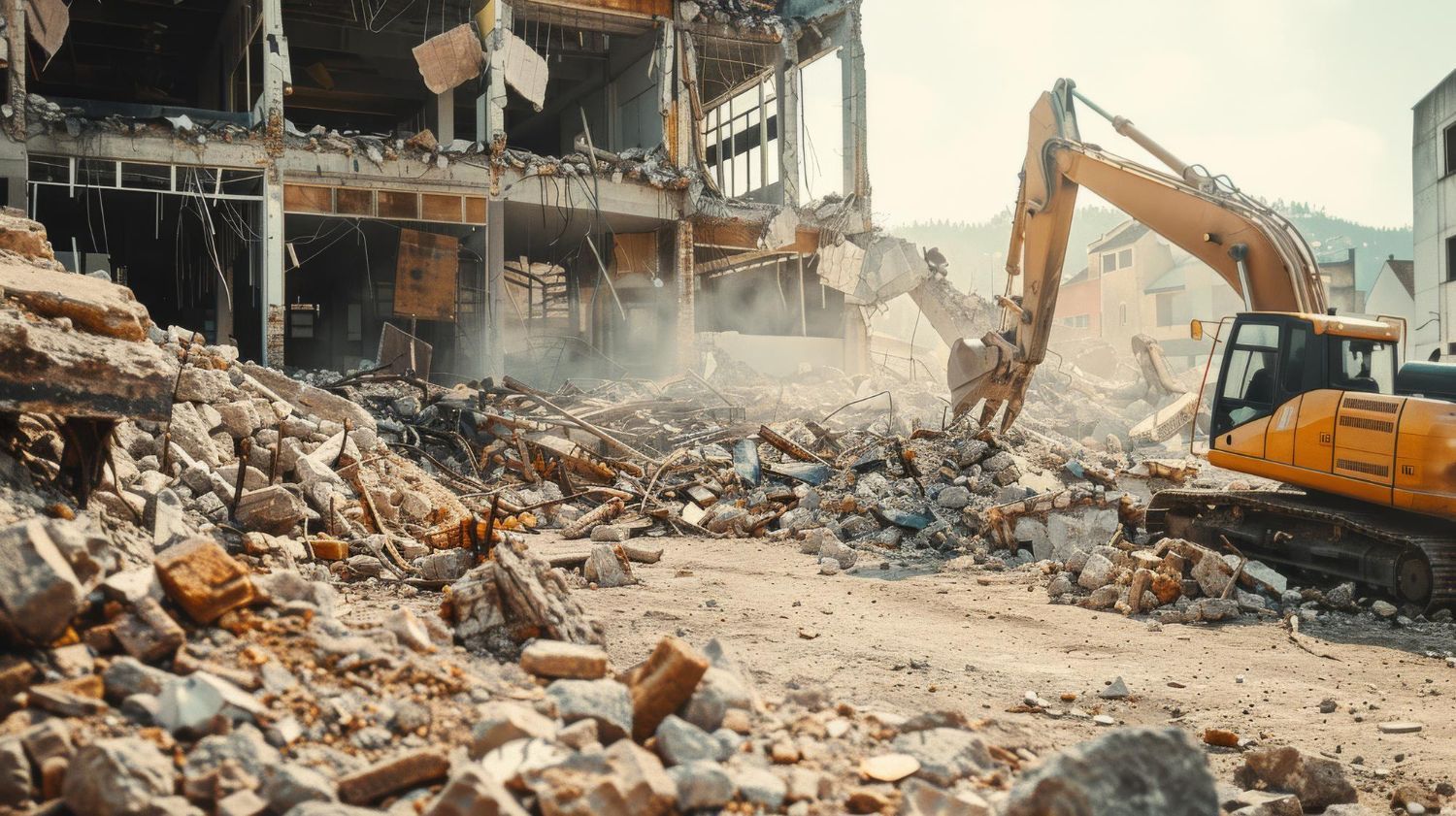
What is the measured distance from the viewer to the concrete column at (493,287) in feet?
66.2

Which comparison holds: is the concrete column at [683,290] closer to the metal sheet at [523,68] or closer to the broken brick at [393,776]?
the metal sheet at [523,68]

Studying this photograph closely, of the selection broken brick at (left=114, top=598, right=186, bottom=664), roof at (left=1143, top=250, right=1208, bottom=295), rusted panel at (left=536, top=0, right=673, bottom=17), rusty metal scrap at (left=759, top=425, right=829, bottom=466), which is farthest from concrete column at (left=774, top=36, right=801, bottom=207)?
roof at (left=1143, top=250, right=1208, bottom=295)

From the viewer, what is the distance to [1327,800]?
4.56m

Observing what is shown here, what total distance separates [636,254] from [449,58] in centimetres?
542

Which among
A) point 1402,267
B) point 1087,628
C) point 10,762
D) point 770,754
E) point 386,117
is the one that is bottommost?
point 1087,628

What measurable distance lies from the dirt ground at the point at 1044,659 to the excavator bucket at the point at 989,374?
3.12 m

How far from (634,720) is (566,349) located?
20.6m

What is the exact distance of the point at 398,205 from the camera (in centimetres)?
1945

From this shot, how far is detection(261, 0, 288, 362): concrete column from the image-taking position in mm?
18344

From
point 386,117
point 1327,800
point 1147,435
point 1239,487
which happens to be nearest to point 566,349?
point 386,117

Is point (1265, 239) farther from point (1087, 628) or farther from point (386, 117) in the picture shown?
point (386, 117)

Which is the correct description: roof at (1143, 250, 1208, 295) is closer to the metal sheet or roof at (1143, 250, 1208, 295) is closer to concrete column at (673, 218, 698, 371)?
concrete column at (673, 218, 698, 371)

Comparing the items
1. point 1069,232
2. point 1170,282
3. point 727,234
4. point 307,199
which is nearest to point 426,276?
point 307,199

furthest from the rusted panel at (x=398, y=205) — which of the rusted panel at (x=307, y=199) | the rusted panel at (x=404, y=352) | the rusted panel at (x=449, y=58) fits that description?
the rusted panel at (x=404, y=352)
